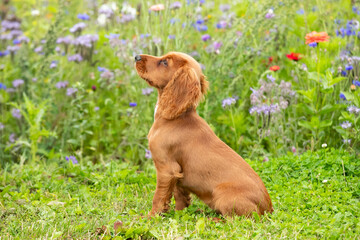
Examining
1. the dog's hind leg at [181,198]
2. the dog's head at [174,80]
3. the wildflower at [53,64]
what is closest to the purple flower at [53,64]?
the wildflower at [53,64]

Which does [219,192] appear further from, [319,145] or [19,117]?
[19,117]

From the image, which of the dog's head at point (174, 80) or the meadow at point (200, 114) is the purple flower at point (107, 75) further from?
the dog's head at point (174, 80)

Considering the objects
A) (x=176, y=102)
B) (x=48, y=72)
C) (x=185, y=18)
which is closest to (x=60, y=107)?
(x=48, y=72)

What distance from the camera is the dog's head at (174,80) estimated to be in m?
3.48

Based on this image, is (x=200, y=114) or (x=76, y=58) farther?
(x=76, y=58)

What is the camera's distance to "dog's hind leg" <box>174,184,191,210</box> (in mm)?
3713

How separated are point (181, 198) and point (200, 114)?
170 cm

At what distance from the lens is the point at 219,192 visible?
11.0 feet

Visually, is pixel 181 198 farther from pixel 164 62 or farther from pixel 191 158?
pixel 164 62

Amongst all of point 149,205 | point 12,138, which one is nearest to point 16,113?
→ point 12,138

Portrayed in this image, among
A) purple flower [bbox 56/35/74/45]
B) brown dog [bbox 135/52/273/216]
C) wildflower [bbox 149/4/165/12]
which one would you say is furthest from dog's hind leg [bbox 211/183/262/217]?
purple flower [bbox 56/35/74/45]

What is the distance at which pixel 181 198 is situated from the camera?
147 inches

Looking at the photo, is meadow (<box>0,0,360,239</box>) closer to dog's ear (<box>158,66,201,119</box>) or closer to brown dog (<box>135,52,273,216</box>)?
brown dog (<box>135,52,273,216</box>)

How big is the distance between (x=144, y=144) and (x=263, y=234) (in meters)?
2.57
